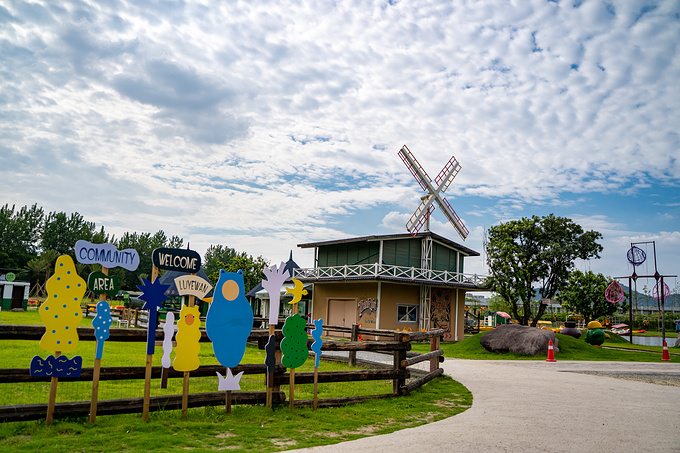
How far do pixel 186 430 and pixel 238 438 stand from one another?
70cm

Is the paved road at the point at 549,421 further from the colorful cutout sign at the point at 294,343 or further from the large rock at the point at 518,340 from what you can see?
the large rock at the point at 518,340

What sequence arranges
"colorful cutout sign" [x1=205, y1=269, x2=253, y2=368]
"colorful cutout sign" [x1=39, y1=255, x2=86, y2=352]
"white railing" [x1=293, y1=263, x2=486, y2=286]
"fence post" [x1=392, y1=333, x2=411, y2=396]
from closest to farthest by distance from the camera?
"colorful cutout sign" [x1=39, y1=255, x2=86, y2=352]
"colorful cutout sign" [x1=205, y1=269, x2=253, y2=368]
"fence post" [x1=392, y1=333, x2=411, y2=396]
"white railing" [x1=293, y1=263, x2=486, y2=286]

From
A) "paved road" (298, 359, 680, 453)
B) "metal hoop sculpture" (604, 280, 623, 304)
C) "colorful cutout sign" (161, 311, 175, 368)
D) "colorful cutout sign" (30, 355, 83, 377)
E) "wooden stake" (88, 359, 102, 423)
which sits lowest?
"paved road" (298, 359, 680, 453)

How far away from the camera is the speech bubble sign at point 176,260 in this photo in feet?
21.0

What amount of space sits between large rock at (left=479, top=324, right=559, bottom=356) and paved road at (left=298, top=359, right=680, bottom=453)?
730 cm

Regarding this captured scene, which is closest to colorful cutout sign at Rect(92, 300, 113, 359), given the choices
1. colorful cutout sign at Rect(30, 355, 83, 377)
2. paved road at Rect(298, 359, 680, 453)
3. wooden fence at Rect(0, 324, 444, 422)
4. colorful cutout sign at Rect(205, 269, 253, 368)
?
wooden fence at Rect(0, 324, 444, 422)

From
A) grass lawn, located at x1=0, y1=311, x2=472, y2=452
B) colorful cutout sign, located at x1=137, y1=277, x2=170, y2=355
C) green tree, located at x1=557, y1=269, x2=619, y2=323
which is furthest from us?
green tree, located at x1=557, y1=269, x2=619, y2=323

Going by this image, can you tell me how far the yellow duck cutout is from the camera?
6398mm

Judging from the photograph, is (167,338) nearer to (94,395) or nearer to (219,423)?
(94,395)

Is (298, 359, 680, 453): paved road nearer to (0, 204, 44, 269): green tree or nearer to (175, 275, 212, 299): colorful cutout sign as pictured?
(175, 275, 212, 299): colorful cutout sign

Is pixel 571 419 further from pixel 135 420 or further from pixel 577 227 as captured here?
pixel 577 227

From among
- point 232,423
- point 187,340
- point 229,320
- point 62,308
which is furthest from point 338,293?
point 62,308

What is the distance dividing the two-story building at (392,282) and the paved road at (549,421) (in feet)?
47.8

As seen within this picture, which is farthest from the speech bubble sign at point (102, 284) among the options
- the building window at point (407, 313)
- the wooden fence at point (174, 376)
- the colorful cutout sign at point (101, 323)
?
the building window at point (407, 313)
